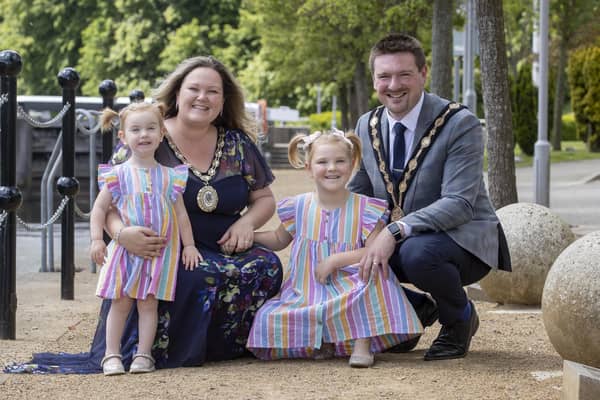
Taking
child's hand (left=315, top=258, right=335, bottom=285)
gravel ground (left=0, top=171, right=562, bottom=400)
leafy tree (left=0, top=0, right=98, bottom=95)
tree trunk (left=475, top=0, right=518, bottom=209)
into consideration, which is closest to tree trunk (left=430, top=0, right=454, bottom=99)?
tree trunk (left=475, top=0, right=518, bottom=209)

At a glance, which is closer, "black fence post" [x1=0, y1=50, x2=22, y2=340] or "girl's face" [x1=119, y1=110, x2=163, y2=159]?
"girl's face" [x1=119, y1=110, x2=163, y2=159]

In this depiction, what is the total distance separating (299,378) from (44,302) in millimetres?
3493

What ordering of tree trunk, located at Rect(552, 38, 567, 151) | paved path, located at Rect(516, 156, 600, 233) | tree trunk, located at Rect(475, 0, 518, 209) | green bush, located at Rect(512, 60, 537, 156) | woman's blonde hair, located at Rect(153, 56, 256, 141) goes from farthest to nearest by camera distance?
tree trunk, located at Rect(552, 38, 567, 151) → green bush, located at Rect(512, 60, 537, 156) → paved path, located at Rect(516, 156, 600, 233) → tree trunk, located at Rect(475, 0, 518, 209) → woman's blonde hair, located at Rect(153, 56, 256, 141)

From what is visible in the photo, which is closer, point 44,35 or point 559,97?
point 559,97

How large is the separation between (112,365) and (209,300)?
606 mm

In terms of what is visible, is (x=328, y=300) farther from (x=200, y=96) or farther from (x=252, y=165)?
(x=200, y=96)

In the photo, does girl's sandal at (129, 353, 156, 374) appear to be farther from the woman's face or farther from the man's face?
the man's face

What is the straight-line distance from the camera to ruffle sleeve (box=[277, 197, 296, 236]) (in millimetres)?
6355

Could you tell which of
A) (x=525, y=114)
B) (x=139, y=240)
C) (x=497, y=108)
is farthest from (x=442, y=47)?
(x=525, y=114)

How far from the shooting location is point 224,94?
22.0 ft

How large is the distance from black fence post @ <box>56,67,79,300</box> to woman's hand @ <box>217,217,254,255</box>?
2609 mm

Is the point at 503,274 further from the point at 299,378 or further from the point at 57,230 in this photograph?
the point at 57,230

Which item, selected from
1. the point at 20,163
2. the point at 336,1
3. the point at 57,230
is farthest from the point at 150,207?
the point at 336,1

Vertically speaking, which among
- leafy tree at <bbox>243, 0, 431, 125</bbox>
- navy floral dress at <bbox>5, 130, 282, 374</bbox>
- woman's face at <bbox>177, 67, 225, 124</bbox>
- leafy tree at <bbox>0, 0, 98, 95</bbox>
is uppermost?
leafy tree at <bbox>0, 0, 98, 95</bbox>
